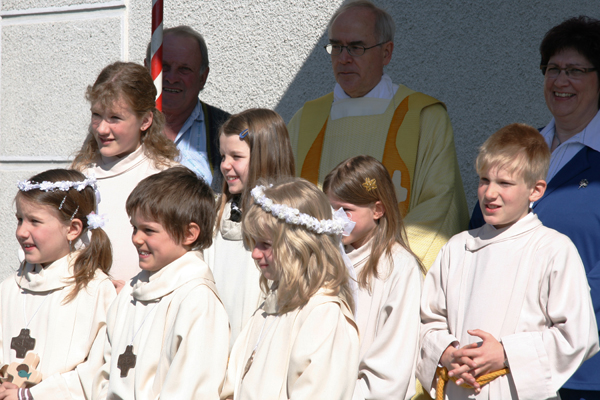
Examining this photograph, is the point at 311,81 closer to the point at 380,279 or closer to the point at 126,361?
the point at 380,279

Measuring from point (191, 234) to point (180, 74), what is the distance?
181cm

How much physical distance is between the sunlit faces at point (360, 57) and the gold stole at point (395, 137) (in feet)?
0.63

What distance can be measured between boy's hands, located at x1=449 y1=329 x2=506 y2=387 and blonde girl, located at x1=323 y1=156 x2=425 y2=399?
9.2 inches

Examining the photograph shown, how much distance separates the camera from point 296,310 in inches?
94.0

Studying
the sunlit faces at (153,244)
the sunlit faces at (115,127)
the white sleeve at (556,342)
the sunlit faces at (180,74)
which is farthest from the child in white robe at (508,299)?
the sunlit faces at (180,74)

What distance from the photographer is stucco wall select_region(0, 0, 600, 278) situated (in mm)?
4441

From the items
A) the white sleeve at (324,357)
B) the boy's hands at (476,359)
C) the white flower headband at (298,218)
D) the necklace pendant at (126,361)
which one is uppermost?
the white flower headband at (298,218)

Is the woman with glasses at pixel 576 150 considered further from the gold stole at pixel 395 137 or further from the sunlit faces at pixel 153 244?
the sunlit faces at pixel 153 244

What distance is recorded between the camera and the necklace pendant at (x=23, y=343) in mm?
2920

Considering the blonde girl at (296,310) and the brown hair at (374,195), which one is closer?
the blonde girl at (296,310)

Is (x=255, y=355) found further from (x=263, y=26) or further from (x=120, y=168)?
(x=263, y=26)

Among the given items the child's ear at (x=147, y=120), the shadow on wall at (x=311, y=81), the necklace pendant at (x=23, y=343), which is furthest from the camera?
the shadow on wall at (x=311, y=81)

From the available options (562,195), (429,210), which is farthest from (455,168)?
(562,195)

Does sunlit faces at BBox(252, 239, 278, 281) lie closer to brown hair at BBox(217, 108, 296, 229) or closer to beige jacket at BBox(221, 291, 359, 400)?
beige jacket at BBox(221, 291, 359, 400)
